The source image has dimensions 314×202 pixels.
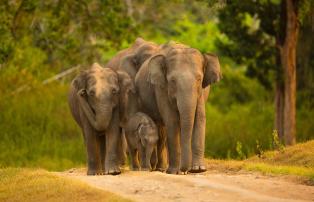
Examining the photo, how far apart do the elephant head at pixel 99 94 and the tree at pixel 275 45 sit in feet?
29.1

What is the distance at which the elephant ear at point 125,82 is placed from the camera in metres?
18.4

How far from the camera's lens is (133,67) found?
2005 centimetres

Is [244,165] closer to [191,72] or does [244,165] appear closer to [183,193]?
[191,72]

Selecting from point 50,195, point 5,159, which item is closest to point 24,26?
point 5,159

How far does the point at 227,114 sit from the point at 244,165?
1491cm

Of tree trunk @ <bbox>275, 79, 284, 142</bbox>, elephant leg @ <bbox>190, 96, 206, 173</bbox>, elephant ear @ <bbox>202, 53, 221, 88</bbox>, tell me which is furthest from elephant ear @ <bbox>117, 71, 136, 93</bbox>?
tree trunk @ <bbox>275, 79, 284, 142</bbox>

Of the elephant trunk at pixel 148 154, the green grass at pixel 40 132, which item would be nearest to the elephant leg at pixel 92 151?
the elephant trunk at pixel 148 154

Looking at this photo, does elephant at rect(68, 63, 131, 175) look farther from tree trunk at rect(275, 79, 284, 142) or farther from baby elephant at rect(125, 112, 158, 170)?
tree trunk at rect(275, 79, 284, 142)

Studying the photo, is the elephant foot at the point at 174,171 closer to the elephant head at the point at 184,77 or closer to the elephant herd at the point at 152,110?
the elephant herd at the point at 152,110

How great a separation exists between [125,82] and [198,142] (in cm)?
157

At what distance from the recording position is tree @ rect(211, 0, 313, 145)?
27125 mm

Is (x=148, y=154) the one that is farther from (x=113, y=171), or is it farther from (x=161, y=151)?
(x=161, y=151)

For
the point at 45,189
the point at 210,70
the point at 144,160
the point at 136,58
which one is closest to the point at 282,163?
the point at 210,70

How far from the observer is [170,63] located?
1780 centimetres
